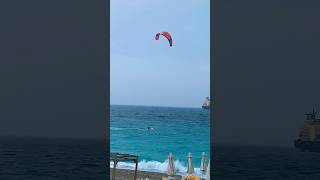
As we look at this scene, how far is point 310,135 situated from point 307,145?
9.03 ft

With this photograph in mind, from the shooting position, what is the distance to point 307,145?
51.0 m

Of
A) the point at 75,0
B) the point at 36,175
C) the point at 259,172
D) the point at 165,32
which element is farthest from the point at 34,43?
the point at 165,32

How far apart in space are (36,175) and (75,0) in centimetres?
1258

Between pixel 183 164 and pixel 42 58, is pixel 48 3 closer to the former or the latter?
pixel 42 58

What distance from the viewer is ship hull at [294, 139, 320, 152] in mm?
49781

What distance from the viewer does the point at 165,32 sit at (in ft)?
58.5

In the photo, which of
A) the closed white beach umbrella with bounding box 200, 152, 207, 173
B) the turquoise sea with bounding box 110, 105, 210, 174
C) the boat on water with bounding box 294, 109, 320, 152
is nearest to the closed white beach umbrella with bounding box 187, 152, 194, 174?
the turquoise sea with bounding box 110, 105, 210, 174

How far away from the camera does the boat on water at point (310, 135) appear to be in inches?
1774

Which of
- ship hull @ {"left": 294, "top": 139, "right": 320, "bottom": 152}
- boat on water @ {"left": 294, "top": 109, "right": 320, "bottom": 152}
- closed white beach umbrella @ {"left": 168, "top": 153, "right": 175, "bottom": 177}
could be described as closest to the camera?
closed white beach umbrella @ {"left": 168, "top": 153, "right": 175, "bottom": 177}

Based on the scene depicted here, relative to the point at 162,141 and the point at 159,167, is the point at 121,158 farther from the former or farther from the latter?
the point at 162,141

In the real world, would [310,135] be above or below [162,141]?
below

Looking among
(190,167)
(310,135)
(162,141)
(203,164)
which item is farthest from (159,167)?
(310,135)

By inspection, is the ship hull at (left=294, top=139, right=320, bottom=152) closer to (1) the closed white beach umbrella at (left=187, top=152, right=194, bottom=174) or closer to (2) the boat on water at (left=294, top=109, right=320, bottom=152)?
(2) the boat on water at (left=294, top=109, right=320, bottom=152)

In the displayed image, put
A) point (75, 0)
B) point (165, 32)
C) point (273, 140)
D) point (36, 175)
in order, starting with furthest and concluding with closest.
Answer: point (273, 140) → point (75, 0) → point (36, 175) → point (165, 32)
